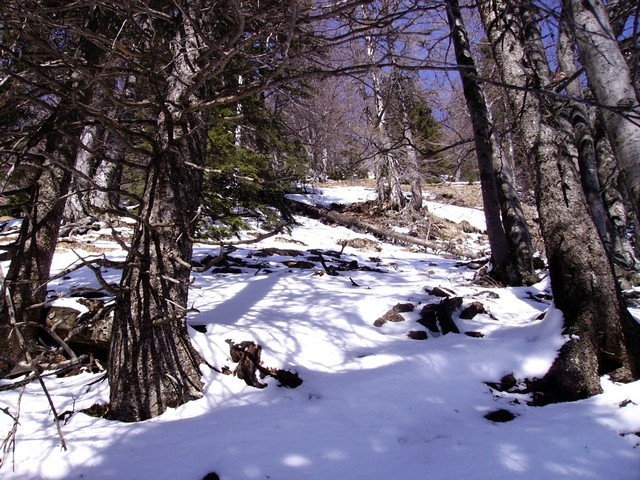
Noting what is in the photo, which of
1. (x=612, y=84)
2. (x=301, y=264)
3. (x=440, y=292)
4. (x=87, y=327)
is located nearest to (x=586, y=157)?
(x=440, y=292)

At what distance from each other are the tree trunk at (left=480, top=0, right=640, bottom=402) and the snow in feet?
0.49

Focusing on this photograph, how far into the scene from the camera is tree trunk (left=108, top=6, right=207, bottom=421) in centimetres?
278

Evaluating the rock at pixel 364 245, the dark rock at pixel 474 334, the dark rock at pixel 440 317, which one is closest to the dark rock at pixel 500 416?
the dark rock at pixel 474 334

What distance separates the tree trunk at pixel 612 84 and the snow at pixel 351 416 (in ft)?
4.44

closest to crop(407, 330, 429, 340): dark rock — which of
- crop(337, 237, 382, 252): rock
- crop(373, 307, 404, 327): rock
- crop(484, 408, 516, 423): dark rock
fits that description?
crop(373, 307, 404, 327): rock

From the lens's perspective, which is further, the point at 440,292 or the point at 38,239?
the point at 440,292

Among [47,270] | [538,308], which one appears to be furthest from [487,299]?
[47,270]

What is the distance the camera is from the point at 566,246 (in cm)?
323

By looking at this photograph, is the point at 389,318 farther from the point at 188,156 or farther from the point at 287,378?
the point at 188,156

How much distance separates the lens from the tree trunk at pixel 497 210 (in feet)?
18.5

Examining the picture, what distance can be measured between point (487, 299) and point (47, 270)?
4.68 m

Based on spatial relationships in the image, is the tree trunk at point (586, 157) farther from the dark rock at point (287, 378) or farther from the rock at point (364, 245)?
the dark rock at point (287, 378)

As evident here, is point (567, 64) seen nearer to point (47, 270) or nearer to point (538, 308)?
point (538, 308)

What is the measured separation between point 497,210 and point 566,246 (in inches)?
104
